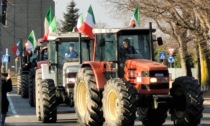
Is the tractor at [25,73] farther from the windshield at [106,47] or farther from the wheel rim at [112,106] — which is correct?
the wheel rim at [112,106]

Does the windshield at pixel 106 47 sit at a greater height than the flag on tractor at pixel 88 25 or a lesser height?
lesser

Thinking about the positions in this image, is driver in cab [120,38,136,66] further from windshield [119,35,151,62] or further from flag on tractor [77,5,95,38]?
flag on tractor [77,5,95,38]

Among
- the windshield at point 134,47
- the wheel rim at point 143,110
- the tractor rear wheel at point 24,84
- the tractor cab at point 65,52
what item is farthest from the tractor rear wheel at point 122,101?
the tractor rear wheel at point 24,84

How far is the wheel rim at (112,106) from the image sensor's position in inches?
651

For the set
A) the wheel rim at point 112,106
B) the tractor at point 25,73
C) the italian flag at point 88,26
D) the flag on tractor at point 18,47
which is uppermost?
the flag on tractor at point 18,47

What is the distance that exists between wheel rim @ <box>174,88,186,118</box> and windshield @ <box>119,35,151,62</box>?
1.42m

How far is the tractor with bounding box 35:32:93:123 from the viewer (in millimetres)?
20844

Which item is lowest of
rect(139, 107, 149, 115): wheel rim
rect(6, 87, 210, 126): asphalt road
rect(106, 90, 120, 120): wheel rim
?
rect(6, 87, 210, 126): asphalt road

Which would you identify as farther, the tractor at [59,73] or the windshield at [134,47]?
the tractor at [59,73]

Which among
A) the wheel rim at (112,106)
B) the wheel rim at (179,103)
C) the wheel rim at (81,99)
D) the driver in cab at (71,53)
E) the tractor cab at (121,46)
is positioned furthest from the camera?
the driver in cab at (71,53)

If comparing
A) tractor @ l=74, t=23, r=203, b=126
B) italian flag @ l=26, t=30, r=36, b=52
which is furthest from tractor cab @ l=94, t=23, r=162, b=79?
italian flag @ l=26, t=30, r=36, b=52

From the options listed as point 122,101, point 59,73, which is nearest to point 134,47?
point 122,101

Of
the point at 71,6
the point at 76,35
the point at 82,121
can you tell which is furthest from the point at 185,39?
the point at 71,6

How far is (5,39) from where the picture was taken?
9419 cm
